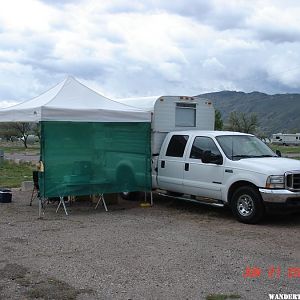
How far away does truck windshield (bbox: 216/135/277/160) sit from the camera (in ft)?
33.8

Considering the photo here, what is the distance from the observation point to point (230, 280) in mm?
5988

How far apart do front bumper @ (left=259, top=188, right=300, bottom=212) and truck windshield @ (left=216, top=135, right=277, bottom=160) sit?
1.14m

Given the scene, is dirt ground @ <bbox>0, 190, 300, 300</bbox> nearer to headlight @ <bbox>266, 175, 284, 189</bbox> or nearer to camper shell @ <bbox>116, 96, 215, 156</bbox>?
headlight @ <bbox>266, 175, 284, 189</bbox>

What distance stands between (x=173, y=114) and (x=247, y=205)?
3.39 meters

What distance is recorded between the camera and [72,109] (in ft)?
33.7

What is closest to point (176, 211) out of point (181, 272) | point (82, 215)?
point (82, 215)

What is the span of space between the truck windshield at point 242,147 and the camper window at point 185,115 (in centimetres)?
182

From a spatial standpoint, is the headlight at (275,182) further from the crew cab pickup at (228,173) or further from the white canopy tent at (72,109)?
the white canopy tent at (72,109)

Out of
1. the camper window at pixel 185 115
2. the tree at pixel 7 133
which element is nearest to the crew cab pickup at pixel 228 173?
the camper window at pixel 185 115

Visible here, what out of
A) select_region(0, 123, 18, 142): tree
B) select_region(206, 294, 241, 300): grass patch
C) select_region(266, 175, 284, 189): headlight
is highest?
select_region(0, 123, 18, 142): tree

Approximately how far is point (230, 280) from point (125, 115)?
5781 mm

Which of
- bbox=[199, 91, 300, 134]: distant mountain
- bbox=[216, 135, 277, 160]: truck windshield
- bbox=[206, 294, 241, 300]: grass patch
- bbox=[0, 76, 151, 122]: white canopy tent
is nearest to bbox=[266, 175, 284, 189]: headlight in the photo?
bbox=[216, 135, 277, 160]: truck windshield

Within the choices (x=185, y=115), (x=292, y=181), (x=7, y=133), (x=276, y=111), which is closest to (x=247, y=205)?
(x=292, y=181)

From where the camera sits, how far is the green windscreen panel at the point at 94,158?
34.4 feet
